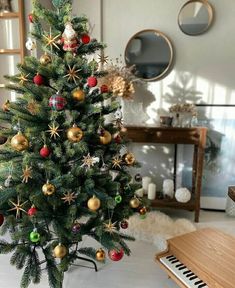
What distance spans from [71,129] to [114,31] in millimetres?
1851

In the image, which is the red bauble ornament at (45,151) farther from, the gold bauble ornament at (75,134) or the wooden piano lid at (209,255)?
the wooden piano lid at (209,255)

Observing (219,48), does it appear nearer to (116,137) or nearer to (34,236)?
(116,137)

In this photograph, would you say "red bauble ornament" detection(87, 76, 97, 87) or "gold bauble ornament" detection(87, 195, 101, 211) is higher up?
"red bauble ornament" detection(87, 76, 97, 87)

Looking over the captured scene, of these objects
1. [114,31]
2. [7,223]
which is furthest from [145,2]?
[7,223]

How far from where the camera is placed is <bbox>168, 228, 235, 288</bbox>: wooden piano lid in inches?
53.3

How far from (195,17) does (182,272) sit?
228cm

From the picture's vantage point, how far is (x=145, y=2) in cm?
257

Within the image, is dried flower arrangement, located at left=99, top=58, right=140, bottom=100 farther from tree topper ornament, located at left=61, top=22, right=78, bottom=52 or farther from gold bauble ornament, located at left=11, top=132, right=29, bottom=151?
gold bauble ornament, located at left=11, top=132, right=29, bottom=151

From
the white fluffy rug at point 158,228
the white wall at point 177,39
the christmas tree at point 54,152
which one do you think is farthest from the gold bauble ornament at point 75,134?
the white wall at point 177,39

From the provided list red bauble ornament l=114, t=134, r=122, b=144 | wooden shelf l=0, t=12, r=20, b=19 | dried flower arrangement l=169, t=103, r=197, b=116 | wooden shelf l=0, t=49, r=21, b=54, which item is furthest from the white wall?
red bauble ornament l=114, t=134, r=122, b=144

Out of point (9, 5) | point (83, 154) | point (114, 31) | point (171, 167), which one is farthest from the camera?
point (171, 167)

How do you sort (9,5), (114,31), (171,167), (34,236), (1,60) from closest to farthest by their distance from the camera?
1. (34,236)
2. (9,5)
3. (1,60)
4. (114,31)
5. (171,167)

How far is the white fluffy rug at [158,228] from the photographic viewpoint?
220 centimetres

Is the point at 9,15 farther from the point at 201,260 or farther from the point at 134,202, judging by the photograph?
the point at 201,260
